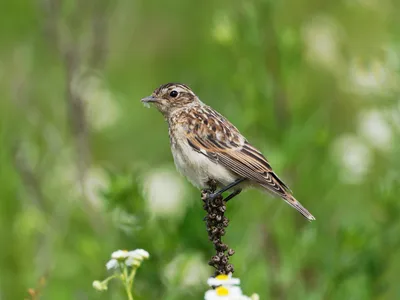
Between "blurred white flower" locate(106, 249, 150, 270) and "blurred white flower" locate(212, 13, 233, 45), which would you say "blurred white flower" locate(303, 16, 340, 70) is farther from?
"blurred white flower" locate(106, 249, 150, 270)

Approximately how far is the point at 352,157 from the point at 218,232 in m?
4.06

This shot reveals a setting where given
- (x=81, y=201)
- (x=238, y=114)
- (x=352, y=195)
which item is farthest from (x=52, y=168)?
(x=352, y=195)

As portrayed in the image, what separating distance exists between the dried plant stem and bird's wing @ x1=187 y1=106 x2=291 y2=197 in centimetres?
96

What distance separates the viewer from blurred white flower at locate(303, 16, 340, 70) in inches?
360

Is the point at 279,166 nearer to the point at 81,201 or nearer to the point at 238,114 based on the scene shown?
A: the point at 238,114

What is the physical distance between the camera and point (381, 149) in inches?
350

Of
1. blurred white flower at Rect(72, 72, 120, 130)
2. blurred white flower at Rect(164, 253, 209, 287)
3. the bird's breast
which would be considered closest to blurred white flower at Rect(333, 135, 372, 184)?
blurred white flower at Rect(164, 253, 209, 287)

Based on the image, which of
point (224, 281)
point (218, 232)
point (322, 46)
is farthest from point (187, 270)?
point (322, 46)

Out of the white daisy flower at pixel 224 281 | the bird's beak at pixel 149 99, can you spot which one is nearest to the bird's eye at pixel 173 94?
the bird's beak at pixel 149 99

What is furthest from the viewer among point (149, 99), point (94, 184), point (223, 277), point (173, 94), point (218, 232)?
point (94, 184)

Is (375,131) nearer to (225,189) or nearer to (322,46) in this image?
(322,46)

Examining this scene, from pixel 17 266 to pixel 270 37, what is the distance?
2707 millimetres

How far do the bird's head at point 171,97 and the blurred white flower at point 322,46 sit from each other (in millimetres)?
2598

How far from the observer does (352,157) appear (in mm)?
8633
